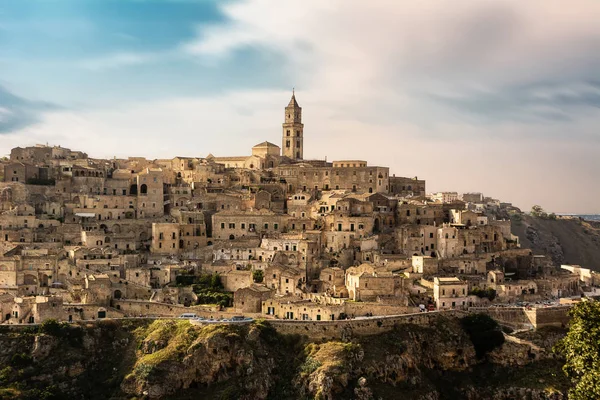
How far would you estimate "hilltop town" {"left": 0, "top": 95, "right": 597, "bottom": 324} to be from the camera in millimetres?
48125

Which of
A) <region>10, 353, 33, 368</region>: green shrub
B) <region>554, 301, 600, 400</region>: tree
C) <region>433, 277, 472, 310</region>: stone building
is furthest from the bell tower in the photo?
<region>554, 301, 600, 400</region>: tree

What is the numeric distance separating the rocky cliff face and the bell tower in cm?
4089

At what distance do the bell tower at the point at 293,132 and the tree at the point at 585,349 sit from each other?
54.9 m

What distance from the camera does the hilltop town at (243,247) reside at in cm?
4812

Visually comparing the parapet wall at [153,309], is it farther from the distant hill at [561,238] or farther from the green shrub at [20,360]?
the distant hill at [561,238]

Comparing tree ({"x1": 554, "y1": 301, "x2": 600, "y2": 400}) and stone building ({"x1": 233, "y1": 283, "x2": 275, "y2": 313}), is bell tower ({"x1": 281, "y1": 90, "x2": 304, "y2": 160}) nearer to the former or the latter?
stone building ({"x1": 233, "y1": 283, "x2": 275, "y2": 313})

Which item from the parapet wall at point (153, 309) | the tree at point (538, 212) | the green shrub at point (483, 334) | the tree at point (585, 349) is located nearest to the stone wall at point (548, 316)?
the green shrub at point (483, 334)

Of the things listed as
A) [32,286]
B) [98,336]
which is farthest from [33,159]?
[98,336]

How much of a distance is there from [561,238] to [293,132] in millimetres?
47598

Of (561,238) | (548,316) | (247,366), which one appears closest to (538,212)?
(561,238)

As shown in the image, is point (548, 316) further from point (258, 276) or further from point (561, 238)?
point (561, 238)

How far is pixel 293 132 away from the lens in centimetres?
8406

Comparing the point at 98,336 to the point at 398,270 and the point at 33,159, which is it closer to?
the point at 398,270

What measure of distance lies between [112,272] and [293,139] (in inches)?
1533
